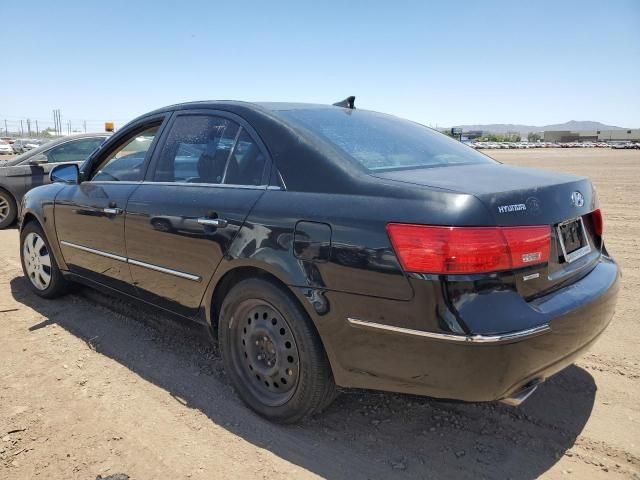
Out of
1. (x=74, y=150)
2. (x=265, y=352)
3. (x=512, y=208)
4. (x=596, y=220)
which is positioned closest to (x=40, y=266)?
(x=265, y=352)

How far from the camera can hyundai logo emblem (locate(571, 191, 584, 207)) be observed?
2.45 m

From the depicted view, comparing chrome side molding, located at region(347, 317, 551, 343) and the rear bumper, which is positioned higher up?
chrome side molding, located at region(347, 317, 551, 343)

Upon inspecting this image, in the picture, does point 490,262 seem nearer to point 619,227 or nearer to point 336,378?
point 336,378

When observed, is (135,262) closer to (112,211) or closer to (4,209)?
(112,211)

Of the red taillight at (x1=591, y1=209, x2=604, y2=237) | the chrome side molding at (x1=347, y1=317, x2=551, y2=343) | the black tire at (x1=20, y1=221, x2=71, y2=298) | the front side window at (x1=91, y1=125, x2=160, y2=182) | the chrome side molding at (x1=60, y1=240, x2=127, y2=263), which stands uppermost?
the front side window at (x1=91, y1=125, x2=160, y2=182)

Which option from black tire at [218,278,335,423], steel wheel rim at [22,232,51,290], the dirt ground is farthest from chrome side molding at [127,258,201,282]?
steel wheel rim at [22,232,51,290]

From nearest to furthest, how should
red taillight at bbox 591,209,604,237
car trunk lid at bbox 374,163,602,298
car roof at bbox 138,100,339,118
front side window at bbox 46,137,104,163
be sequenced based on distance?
car trunk lid at bbox 374,163,602,298, red taillight at bbox 591,209,604,237, car roof at bbox 138,100,339,118, front side window at bbox 46,137,104,163

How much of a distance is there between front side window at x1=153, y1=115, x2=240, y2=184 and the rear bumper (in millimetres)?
1300

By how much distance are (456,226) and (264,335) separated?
123cm

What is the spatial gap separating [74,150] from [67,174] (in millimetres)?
5568

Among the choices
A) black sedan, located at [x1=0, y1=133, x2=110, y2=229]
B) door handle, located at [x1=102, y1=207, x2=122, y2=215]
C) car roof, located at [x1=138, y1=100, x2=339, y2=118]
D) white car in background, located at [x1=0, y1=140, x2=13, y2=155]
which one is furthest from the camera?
white car in background, located at [x1=0, y1=140, x2=13, y2=155]

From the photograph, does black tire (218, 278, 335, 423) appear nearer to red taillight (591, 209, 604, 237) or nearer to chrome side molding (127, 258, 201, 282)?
chrome side molding (127, 258, 201, 282)

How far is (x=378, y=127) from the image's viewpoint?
3.21m

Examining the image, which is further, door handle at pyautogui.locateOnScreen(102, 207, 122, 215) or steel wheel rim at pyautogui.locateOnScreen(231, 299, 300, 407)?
door handle at pyautogui.locateOnScreen(102, 207, 122, 215)
